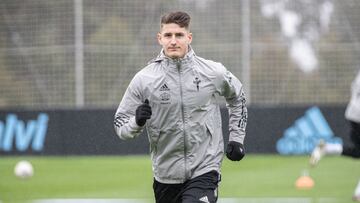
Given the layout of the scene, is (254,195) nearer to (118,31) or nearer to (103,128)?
(103,128)

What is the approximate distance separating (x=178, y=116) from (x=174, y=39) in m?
0.55

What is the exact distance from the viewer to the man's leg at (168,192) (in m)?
6.88

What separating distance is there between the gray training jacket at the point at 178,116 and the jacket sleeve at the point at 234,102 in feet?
0.38

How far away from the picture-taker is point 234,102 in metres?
7.12

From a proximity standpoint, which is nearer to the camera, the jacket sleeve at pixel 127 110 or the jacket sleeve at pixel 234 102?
the jacket sleeve at pixel 127 110

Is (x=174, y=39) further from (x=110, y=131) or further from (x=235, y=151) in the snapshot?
(x=110, y=131)

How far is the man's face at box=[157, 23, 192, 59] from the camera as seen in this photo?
6.81 meters

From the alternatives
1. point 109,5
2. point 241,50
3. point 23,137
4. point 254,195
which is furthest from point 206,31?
point 254,195

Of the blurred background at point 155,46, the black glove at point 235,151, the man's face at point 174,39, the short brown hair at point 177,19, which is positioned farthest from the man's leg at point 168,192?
the blurred background at point 155,46

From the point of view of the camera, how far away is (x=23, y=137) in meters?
19.3

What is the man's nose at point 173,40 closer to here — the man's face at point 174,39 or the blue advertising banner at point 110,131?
the man's face at point 174,39

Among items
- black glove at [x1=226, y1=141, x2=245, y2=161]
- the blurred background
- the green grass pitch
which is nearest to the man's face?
black glove at [x1=226, y1=141, x2=245, y2=161]

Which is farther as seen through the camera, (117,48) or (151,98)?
(117,48)

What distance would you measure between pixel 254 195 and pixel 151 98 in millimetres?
5750
